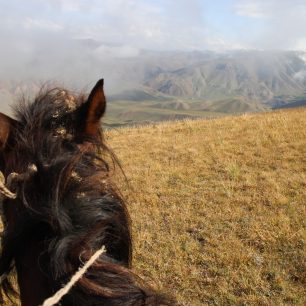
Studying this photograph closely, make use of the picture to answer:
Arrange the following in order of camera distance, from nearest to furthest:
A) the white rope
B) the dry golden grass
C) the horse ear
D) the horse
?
the white rope, the horse, the horse ear, the dry golden grass

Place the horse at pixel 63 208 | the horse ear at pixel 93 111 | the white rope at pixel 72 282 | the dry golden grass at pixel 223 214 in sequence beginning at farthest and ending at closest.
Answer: the dry golden grass at pixel 223 214, the horse ear at pixel 93 111, the horse at pixel 63 208, the white rope at pixel 72 282

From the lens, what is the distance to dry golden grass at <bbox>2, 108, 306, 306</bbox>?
5410 millimetres

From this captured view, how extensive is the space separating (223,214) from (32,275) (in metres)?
5.85

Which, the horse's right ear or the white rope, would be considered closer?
the white rope

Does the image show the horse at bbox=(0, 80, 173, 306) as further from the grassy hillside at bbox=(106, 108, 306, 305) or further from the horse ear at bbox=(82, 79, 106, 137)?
the grassy hillside at bbox=(106, 108, 306, 305)

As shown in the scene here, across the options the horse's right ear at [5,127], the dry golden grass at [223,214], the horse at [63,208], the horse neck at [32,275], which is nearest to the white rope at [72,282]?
the horse at [63,208]

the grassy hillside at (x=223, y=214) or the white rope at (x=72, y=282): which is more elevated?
the white rope at (x=72, y=282)

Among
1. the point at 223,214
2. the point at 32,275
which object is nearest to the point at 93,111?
the point at 32,275

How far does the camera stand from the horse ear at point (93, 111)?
5.90 feet

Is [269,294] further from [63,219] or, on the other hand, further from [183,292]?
[63,219]

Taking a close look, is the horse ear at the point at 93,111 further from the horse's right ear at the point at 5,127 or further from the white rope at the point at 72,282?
the white rope at the point at 72,282

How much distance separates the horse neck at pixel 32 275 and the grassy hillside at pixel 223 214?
1.25 meters

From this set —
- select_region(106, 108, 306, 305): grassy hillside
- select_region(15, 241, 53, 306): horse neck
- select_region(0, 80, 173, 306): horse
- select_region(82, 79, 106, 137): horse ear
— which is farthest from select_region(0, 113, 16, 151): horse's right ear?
select_region(106, 108, 306, 305): grassy hillside

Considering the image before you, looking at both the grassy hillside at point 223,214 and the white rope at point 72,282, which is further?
the grassy hillside at point 223,214
